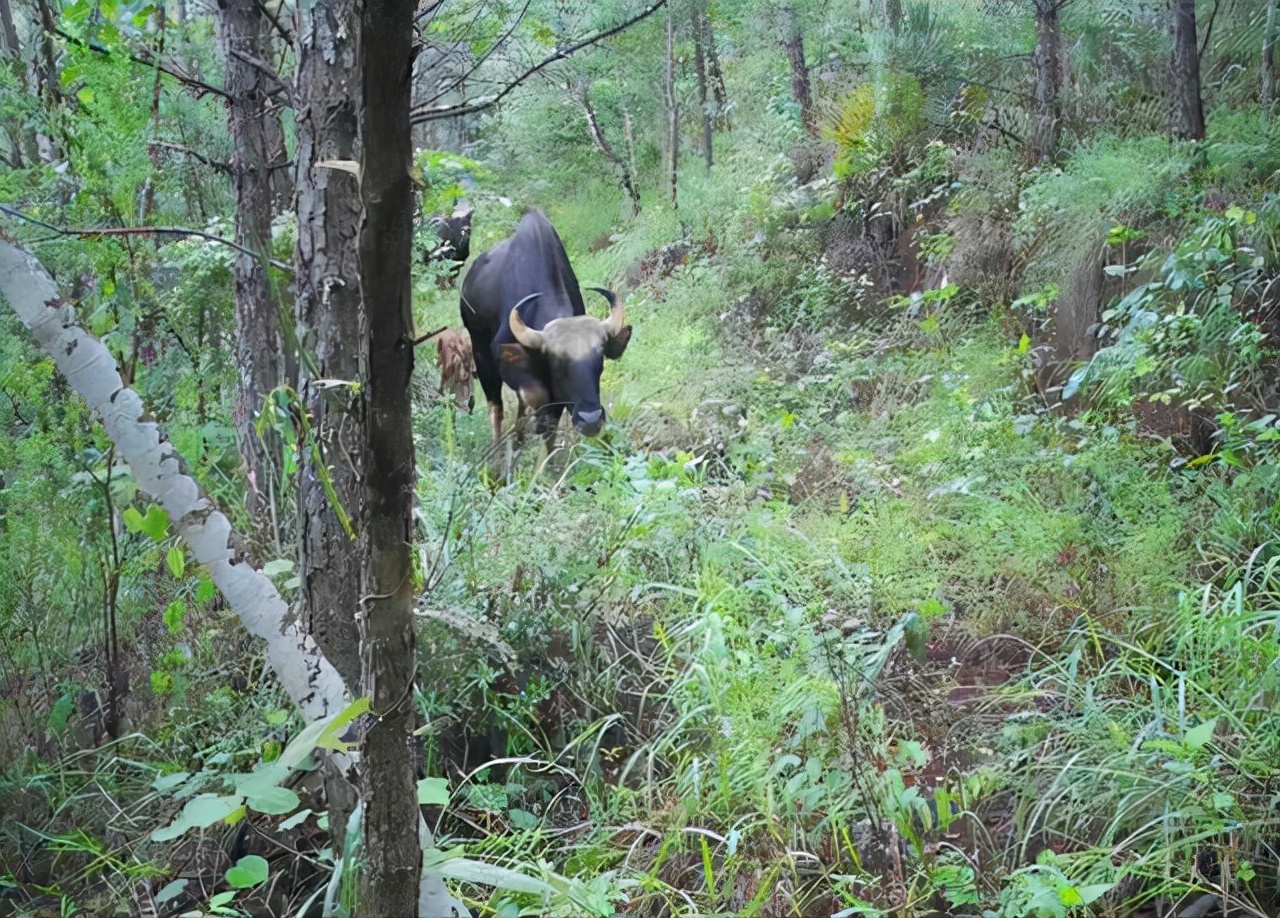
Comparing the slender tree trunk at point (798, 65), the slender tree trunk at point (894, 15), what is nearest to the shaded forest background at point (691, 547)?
the slender tree trunk at point (894, 15)

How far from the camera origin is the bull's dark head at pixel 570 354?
21.2ft

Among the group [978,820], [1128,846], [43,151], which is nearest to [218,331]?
[43,151]

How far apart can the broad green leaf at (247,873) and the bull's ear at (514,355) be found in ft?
14.7

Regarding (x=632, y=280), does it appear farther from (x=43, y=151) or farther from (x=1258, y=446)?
(x=1258, y=446)

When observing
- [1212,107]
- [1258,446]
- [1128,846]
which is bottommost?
[1128,846]

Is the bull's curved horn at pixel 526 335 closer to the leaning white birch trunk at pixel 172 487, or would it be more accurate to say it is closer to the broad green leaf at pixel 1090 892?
the leaning white birch trunk at pixel 172 487

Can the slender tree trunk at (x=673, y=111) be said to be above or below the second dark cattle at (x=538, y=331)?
above

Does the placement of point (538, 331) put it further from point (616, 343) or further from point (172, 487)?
point (172, 487)

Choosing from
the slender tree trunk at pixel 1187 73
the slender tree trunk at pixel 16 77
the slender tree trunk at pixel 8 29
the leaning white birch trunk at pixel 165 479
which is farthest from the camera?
the slender tree trunk at pixel 1187 73

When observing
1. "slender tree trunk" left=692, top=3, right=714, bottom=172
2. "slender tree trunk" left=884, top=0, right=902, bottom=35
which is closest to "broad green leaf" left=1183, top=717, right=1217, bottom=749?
"slender tree trunk" left=884, top=0, right=902, bottom=35

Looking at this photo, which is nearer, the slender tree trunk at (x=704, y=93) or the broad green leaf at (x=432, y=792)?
the broad green leaf at (x=432, y=792)

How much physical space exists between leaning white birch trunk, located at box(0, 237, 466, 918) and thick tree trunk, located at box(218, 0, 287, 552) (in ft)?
5.86

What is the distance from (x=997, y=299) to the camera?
664 centimetres

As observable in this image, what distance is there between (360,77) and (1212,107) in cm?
616
